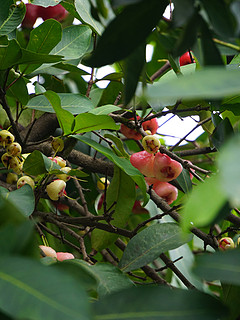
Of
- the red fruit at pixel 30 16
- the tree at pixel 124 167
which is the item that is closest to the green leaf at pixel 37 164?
the tree at pixel 124 167

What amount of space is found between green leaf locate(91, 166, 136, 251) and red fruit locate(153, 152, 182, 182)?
8cm

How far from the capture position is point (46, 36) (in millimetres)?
907

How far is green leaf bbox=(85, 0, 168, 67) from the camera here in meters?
0.42

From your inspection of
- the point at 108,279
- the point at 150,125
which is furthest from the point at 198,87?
the point at 150,125

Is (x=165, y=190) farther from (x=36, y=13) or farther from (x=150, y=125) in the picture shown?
(x=36, y=13)

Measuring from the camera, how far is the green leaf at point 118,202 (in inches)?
38.4

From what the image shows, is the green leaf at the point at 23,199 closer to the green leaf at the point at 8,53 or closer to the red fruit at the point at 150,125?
the green leaf at the point at 8,53

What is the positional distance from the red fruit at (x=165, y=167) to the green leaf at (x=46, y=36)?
32 cm

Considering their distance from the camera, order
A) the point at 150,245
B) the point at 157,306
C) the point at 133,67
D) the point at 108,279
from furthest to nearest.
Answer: the point at 150,245
the point at 108,279
the point at 133,67
the point at 157,306

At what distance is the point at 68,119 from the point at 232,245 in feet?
1.29

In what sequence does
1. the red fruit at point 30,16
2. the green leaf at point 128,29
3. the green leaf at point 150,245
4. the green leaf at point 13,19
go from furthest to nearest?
the red fruit at point 30,16, the green leaf at point 13,19, the green leaf at point 150,245, the green leaf at point 128,29

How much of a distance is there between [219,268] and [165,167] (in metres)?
0.68

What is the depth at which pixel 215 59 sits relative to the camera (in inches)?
16.4

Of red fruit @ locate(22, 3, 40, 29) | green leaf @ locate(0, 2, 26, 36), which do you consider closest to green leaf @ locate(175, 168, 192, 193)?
green leaf @ locate(0, 2, 26, 36)
